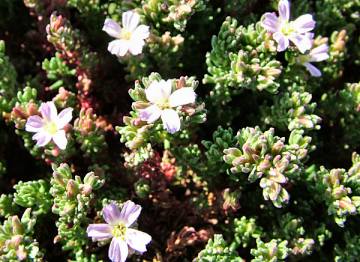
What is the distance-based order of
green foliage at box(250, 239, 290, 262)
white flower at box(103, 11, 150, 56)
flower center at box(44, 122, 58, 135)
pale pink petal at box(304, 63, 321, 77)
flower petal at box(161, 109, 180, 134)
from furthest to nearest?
pale pink petal at box(304, 63, 321, 77) < white flower at box(103, 11, 150, 56) < flower center at box(44, 122, 58, 135) < green foliage at box(250, 239, 290, 262) < flower petal at box(161, 109, 180, 134)

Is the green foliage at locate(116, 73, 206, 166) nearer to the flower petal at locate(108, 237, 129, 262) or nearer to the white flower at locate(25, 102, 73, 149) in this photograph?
the white flower at locate(25, 102, 73, 149)

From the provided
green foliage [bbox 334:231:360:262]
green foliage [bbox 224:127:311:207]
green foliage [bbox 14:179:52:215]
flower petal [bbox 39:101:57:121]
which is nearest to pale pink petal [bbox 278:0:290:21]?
green foliage [bbox 224:127:311:207]

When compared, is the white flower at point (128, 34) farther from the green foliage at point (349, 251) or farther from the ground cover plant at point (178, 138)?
the green foliage at point (349, 251)

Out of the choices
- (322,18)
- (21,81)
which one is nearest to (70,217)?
(21,81)

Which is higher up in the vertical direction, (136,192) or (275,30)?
(275,30)

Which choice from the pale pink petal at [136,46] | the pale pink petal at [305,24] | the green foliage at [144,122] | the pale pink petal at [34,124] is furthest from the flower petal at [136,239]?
the pale pink petal at [305,24]

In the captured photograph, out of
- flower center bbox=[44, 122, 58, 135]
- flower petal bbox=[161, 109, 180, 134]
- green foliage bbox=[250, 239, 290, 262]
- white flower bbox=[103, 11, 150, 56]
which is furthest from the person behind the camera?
white flower bbox=[103, 11, 150, 56]

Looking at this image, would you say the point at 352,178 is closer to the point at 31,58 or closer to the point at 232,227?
the point at 232,227
